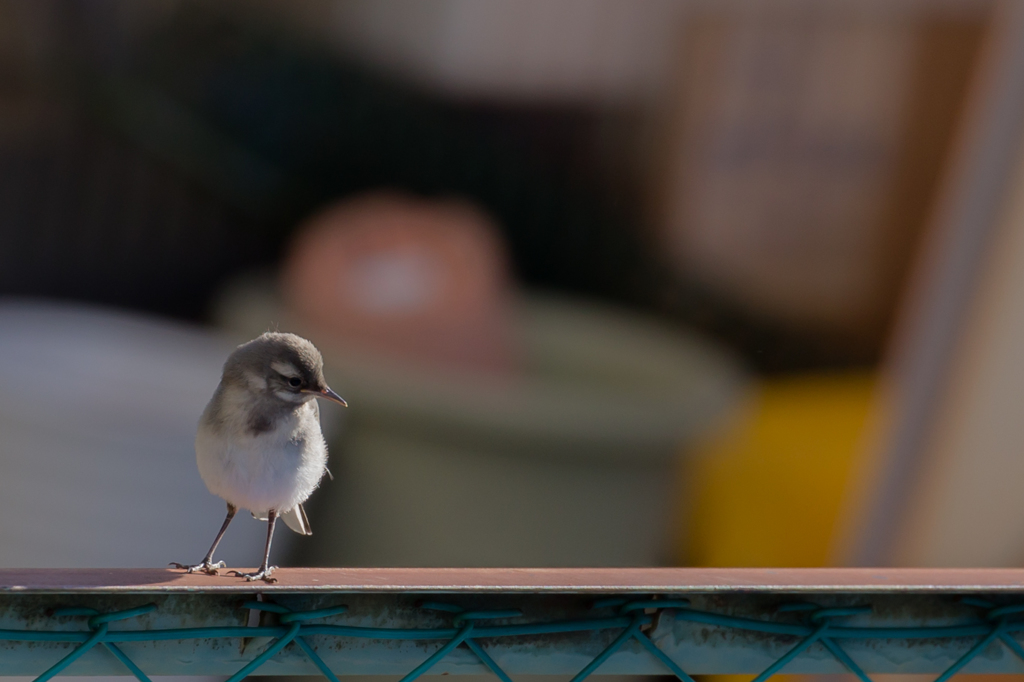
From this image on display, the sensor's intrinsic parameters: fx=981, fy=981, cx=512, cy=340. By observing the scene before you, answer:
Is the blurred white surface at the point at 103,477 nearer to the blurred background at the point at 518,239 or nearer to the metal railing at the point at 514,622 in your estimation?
the blurred background at the point at 518,239

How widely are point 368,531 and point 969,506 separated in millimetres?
781

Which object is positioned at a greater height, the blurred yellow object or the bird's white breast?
the bird's white breast

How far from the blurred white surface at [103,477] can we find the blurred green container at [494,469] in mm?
205

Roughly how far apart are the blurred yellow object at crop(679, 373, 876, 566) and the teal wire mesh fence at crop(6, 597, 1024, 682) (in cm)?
99

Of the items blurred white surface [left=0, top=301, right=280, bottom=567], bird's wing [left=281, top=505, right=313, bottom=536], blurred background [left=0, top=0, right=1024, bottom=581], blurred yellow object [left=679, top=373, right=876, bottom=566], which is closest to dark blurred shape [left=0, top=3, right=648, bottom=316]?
blurred background [left=0, top=0, right=1024, bottom=581]

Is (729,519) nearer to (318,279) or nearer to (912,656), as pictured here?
(318,279)

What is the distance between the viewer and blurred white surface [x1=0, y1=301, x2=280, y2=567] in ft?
3.38

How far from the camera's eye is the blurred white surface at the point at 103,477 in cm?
103

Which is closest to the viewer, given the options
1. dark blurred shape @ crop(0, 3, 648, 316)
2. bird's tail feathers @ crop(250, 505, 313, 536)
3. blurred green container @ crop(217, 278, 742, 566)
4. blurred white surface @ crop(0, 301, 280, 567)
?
bird's tail feathers @ crop(250, 505, 313, 536)

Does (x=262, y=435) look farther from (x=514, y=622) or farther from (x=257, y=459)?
(x=514, y=622)

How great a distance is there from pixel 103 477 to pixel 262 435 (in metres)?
0.77

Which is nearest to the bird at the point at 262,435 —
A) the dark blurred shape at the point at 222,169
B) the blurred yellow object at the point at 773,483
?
the blurred yellow object at the point at 773,483

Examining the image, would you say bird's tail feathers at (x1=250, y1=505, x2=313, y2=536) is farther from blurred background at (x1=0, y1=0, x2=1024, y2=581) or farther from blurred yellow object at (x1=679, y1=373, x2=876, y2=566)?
blurred yellow object at (x1=679, y1=373, x2=876, y2=566)

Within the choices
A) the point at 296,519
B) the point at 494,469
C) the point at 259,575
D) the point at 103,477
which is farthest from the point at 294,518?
the point at 494,469
